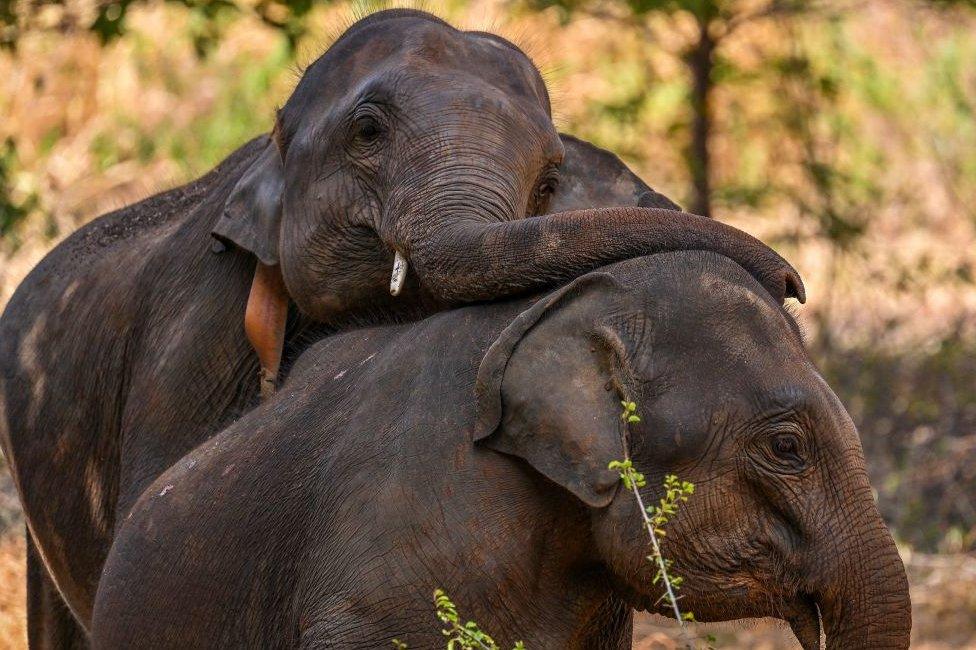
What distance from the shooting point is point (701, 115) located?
8.28 m

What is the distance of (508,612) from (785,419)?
49 cm

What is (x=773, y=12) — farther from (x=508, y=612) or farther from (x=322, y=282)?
(x=508, y=612)

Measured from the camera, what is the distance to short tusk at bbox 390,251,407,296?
2.95m

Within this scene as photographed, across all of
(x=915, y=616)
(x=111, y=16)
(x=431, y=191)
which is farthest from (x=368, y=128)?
(x=915, y=616)

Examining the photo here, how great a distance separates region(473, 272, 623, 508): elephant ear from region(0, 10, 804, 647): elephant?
10 cm

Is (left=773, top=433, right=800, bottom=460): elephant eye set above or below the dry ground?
above

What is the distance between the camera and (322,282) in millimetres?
3162

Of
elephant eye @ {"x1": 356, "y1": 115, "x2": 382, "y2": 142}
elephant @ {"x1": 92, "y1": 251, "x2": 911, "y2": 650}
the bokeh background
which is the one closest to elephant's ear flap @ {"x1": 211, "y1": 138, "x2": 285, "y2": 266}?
elephant eye @ {"x1": 356, "y1": 115, "x2": 382, "y2": 142}

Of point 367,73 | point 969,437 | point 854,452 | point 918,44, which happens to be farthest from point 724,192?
point 854,452

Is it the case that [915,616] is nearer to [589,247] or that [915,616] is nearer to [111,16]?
[111,16]

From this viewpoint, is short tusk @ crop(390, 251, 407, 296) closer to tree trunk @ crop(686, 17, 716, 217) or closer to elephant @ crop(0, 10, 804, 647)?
elephant @ crop(0, 10, 804, 647)

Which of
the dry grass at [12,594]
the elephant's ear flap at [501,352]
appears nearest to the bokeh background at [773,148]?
the dry grass at [12,594]

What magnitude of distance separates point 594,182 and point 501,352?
0.94 m

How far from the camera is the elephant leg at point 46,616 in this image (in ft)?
14.3
